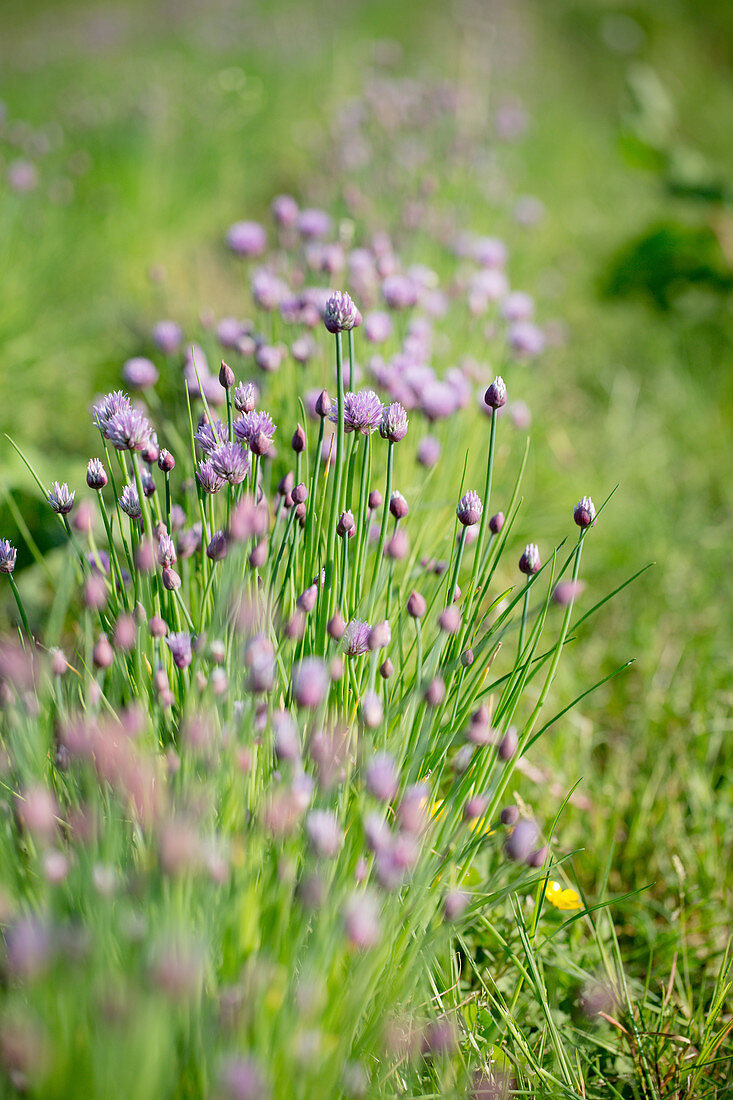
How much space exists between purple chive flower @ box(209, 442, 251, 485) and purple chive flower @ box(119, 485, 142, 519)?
135 millimetres

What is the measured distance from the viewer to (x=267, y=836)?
35.6 inches

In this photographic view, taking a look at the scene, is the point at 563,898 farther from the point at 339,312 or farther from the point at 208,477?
the point at 339,312

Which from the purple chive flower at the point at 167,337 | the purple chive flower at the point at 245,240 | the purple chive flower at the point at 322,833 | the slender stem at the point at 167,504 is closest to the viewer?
the purple chive flower at the point at 322,833

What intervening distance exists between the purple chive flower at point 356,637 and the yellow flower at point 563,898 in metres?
0.57

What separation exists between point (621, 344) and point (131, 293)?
2316 millimetres

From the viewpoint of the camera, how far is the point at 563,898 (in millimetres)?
1231

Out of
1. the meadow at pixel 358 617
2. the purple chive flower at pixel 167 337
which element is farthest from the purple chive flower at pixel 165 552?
the purple chive flower at pixel 167 337

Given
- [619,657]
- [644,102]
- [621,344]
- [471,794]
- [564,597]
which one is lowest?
[619,657]

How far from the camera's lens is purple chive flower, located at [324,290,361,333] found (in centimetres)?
117

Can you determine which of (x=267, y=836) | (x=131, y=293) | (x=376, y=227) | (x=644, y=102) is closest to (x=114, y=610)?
(x=267, y=836)

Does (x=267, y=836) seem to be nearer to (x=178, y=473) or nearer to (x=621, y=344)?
(x=178, y=473)

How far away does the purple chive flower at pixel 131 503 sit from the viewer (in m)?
1.10

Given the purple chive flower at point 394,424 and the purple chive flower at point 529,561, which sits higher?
the purple chive flower at point 394,424

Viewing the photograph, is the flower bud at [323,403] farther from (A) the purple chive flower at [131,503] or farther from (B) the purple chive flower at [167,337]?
(B) the purple chive flower at [167,337]
